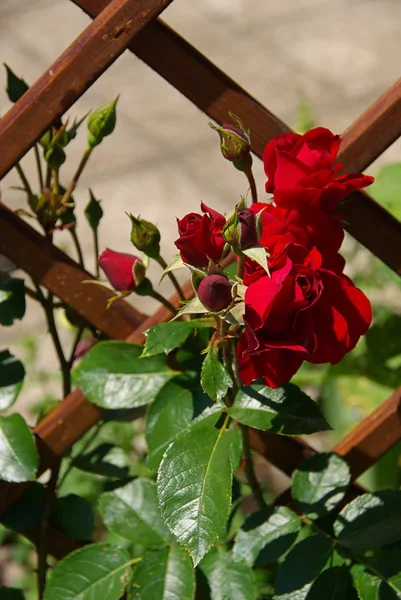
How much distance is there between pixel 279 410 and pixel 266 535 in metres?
0.16

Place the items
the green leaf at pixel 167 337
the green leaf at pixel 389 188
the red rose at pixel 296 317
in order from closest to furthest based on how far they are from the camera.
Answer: the red rose at pixel 296 317 → the green leaf at pixel 167 337 → the green leaf at pixel 389 188

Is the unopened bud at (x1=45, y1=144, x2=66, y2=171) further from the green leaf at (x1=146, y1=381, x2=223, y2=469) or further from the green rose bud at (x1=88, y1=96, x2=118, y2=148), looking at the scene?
the green leaf at (x1=146, y1=381, x2=223, y2=469)

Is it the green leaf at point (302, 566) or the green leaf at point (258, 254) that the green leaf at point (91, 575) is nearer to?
the green leaf at point (302, 566)

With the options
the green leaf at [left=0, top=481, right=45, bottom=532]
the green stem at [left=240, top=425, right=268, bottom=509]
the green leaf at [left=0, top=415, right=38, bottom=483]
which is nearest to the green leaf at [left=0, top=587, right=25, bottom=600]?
the green leaf at [left=0, top=481, right=45, bottom=532]

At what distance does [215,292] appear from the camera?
0.59 m

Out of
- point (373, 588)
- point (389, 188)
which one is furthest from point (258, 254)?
point (389, 188)

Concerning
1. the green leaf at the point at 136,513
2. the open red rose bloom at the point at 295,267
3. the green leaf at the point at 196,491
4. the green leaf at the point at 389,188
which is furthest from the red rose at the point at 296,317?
the green leaf at the point at 389,188

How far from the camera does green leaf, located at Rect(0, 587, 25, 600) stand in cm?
93

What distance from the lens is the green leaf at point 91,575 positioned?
0.81m

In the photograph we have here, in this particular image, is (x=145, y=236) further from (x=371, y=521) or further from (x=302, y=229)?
(x=371, y=521)

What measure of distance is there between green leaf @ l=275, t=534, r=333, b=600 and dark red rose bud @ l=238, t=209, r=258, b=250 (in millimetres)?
341

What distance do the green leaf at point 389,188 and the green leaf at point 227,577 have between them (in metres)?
0.63

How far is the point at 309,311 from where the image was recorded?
59 centimetres

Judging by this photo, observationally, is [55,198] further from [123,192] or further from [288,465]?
[123,192]
